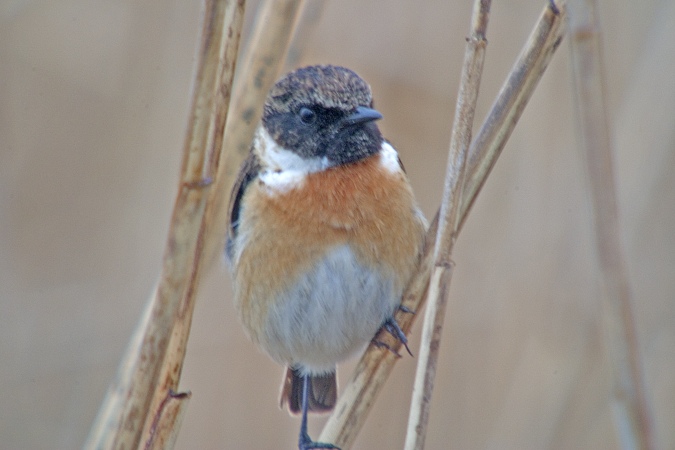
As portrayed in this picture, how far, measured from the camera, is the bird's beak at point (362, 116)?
275 centimetres

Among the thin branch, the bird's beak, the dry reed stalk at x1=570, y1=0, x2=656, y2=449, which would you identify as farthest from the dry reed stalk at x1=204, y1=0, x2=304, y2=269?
the dry reed stalk at x1=570, y1=0, x2=656, y2=449

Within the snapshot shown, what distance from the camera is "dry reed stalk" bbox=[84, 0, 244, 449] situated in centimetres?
197

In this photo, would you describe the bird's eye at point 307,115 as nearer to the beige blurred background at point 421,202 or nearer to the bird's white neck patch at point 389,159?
the bird's white neck patch at point 389,159

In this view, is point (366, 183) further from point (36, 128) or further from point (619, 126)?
point (36, 128)

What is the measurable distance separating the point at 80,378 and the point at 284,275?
1.51m

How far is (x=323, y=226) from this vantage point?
272cm

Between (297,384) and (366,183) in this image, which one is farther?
(297,384)

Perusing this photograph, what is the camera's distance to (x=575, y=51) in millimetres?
1864

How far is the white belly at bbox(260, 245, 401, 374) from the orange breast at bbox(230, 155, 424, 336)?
1.5 inches

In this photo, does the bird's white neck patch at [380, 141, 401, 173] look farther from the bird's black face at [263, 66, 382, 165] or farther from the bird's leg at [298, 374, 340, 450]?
the bird's leg at [298, 374, 340, 450]

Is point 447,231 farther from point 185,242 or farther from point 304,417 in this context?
point 304,417

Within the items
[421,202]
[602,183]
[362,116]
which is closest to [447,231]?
[602,183]

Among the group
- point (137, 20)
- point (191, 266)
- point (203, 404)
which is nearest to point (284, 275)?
point (191, 266)

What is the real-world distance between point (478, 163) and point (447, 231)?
11.7 inches
